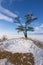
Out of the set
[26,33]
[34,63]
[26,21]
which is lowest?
[34,63]

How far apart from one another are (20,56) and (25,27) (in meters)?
10.3

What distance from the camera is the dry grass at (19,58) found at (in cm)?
1317

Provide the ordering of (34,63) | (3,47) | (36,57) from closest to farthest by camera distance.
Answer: (34,63) → (36,57) → (3,47)

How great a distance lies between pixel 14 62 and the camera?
13109mm

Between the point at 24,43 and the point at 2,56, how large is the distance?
20.2 ft

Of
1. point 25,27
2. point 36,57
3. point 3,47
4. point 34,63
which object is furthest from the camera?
point 25,27

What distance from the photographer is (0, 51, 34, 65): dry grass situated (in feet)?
43.2

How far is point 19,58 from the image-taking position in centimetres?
1392

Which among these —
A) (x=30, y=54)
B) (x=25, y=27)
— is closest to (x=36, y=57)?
(x=30, y=54)

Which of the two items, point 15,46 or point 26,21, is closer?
point 15,46

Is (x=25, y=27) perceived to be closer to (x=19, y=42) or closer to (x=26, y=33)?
(x=26, y=33)

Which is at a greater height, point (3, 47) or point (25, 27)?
point (25, 27)

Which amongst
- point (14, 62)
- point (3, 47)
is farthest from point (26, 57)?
point (3, 47)

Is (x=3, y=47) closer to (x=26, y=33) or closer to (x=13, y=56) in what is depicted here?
(x=13, y=56)
